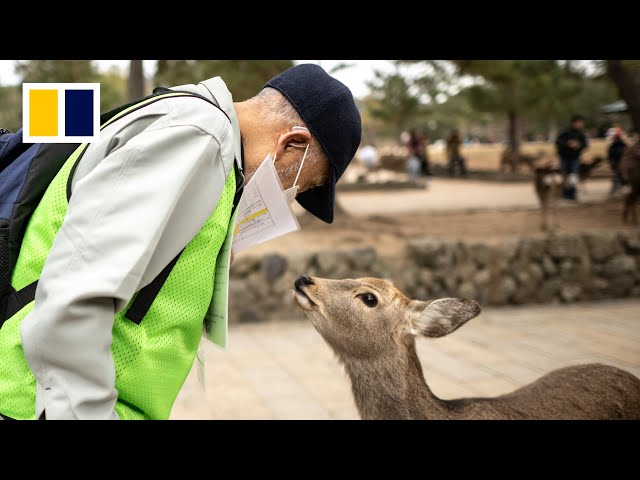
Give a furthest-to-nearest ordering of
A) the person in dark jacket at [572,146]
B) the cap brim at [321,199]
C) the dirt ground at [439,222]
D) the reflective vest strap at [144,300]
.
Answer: the person in dark jacket at [572,146], the dirt ground at [439,222], the cap brim at [321,199], the reflective vest strap at [144,300]

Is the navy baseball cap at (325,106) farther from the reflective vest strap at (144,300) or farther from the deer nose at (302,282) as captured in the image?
the deer nose at (302,282)

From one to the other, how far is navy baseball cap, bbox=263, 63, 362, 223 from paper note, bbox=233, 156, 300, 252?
16 cm

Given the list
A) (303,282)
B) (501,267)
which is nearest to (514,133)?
(501,267)

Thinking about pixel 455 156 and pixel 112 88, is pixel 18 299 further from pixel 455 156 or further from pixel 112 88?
pixel 455 156

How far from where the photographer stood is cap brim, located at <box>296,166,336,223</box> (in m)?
2.19

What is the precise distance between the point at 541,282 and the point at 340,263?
257 centimetres

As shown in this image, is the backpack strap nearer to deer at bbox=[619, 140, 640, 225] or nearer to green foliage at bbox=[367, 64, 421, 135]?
deer at bbox=[619, 140, 640, 225]

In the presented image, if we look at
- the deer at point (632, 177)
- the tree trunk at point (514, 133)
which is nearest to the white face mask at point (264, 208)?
the deer at point (632, 177)

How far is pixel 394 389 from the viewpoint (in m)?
3.15

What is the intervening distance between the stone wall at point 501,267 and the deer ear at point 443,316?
5.26 meters

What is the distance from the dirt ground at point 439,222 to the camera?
9852mm

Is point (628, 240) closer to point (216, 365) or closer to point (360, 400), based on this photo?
point (216, 365)

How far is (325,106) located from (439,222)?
10.8 m

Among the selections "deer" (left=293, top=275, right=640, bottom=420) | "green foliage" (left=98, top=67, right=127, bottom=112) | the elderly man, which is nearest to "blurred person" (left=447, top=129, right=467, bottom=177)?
"green foliage" (left=98, top=67, right=127, bottom=112)
